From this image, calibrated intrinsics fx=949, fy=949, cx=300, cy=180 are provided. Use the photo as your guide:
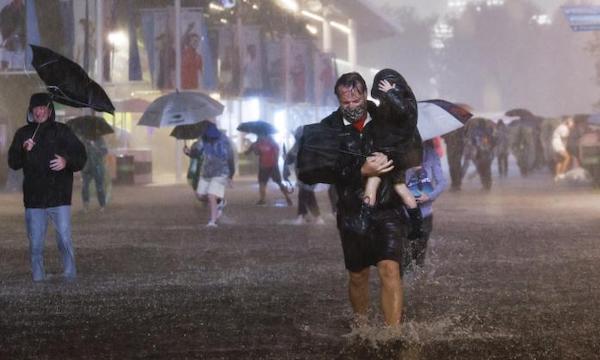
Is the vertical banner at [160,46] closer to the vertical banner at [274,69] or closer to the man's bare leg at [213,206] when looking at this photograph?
the vertical banner at [274,69]

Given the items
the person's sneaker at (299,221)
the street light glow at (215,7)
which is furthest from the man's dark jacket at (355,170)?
the street light glow at (215,7)

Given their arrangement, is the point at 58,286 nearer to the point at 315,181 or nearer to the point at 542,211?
the point at 315,181

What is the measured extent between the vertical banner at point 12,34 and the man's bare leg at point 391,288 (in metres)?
25.9

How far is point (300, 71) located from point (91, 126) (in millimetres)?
25184

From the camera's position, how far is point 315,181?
577 cm

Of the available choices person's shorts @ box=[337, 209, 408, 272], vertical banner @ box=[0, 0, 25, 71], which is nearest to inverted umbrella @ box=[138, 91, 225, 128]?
person's shorts @ box=[337, 209, 408, 272]

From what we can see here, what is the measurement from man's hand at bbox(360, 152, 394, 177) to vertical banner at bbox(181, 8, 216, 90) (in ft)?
95.0

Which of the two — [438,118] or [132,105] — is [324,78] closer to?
[132,105]

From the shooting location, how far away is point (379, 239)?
19.0 ft

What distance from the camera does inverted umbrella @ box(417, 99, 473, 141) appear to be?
26.7ft

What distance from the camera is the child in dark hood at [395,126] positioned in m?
5.60

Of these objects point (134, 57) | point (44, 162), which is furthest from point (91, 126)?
point (134, 57)

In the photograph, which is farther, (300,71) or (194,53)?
(300,71)

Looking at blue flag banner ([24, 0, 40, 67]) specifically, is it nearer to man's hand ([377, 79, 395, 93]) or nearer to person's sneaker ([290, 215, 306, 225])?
person's sneaker ([290, 215, 306, 225])
